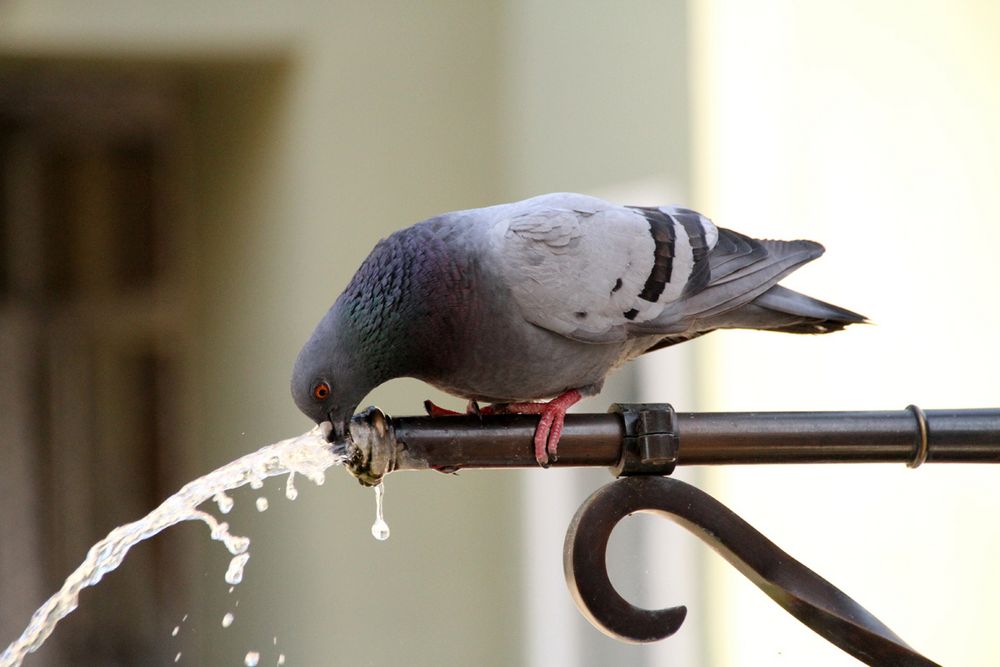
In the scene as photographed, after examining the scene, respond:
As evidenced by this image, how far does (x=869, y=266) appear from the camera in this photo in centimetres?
263

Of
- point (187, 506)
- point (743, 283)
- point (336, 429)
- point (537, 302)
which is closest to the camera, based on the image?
point (187, 506)

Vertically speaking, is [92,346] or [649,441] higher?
[649,441]

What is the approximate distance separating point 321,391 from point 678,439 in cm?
54

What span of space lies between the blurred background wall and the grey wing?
1.10m

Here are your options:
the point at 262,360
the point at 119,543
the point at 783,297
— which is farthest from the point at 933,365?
the point at 262,360

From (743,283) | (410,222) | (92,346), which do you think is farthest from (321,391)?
(92,346)

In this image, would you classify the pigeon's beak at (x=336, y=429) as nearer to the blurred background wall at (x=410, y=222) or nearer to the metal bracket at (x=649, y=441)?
the metal bracket at (x=649, y=441)

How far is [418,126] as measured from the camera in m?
3.81

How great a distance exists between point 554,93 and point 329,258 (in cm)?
101

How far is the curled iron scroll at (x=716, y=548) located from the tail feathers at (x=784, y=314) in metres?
0.65

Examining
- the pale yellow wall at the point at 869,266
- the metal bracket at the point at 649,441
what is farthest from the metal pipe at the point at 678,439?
the pale yellow wall at the point at 869,266

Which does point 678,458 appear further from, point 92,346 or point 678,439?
point 92,346

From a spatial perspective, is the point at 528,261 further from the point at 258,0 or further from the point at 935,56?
Result: the point at 258,0

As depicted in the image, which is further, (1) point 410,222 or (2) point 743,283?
(1) point 410,222
